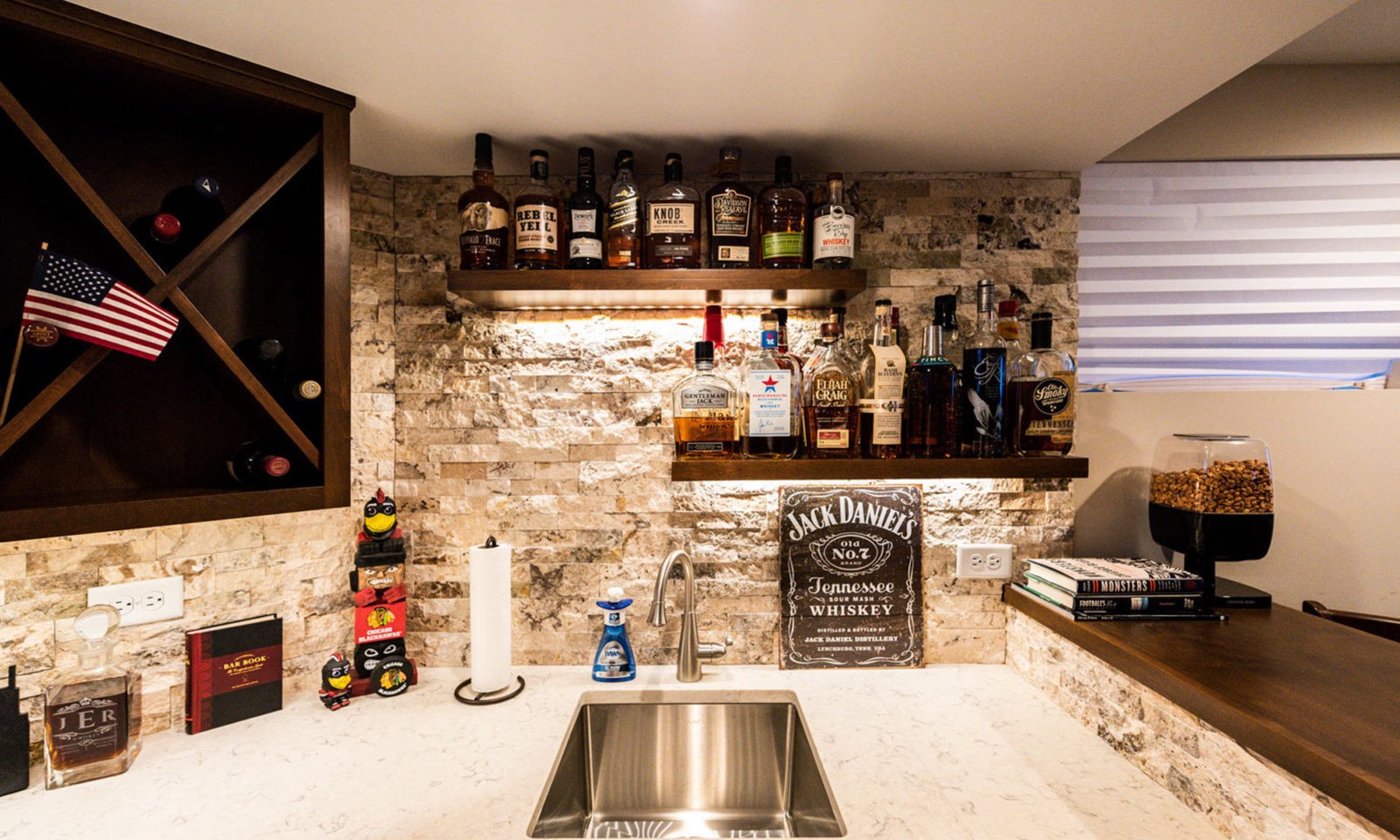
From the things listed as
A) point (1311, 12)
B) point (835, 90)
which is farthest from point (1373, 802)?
point (835, 90)

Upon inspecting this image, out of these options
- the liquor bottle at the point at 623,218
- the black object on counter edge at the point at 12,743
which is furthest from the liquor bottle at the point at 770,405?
the black object on counter edge at the point at 12,743

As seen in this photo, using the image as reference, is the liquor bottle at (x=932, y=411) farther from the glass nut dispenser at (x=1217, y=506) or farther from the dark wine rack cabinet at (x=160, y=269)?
the dark wine rack cabinet at (x=160, y=269)

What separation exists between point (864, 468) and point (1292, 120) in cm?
170

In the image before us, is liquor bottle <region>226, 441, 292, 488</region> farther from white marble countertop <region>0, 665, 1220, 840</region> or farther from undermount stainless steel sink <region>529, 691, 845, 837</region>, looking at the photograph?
undermount stainless steel sink <region>529, 691, 845, 837</region>

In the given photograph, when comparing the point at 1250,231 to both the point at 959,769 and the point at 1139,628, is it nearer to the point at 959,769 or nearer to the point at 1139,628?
the point at 1139,628

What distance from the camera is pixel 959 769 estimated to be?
1.11m

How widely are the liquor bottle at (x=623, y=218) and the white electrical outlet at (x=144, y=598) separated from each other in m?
1.21

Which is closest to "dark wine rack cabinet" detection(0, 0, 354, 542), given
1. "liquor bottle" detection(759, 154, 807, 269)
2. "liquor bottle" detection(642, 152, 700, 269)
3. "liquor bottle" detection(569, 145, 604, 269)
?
"liquor bottle" detection(569, 145, 604, 269)

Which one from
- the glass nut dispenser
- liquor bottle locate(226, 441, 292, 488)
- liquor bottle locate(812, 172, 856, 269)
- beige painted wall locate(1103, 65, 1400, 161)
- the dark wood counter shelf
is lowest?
the dark wood counter shelf

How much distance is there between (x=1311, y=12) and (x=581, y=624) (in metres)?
1.91

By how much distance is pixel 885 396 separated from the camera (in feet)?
4.44

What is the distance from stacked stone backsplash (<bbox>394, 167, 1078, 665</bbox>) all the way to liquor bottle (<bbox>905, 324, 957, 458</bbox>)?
21cm

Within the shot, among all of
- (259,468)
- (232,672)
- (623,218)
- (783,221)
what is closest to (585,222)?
(623,218)

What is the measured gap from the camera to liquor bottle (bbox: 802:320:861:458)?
136cm
